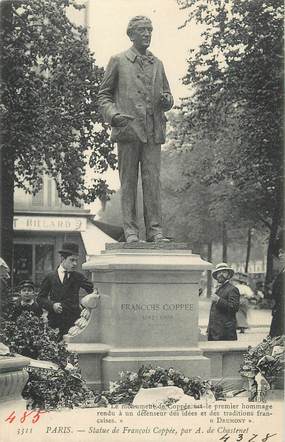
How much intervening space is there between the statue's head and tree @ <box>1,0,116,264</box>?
7413 mm

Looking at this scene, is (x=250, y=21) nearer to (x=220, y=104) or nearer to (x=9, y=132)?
(x=220, y=104)

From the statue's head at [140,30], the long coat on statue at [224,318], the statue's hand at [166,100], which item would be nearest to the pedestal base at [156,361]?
the long coat on statue at [224,318]

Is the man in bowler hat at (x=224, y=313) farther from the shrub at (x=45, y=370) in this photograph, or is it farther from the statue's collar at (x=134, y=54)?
the statue's collar at (x=134, y=54)

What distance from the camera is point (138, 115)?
876 centimetres

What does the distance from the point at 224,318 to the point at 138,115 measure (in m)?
2.70

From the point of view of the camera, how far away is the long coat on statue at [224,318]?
31.4 feet

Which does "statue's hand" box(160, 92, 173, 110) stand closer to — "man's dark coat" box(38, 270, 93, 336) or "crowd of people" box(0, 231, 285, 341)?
"crowd of people" box(0, 231, 285, 341)

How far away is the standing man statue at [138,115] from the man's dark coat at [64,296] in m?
1.27

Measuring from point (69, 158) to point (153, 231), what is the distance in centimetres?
979

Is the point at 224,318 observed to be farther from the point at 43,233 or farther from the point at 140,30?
the point at 43,233

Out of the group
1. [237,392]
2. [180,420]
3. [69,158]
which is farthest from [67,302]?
[69,158]

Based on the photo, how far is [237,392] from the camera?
326 inches

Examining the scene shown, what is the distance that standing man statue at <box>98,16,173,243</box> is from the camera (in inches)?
345

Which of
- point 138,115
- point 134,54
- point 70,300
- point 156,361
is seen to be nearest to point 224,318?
point 156,361
